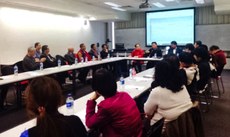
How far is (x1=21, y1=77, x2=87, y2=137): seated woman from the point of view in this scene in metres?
1.13

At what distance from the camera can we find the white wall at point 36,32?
6.70 metres

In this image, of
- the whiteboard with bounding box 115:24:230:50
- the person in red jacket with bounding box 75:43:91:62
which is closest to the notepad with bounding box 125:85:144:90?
the person in red jacket with bounding box 75:43:91:62

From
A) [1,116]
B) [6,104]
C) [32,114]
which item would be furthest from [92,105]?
[6,104]

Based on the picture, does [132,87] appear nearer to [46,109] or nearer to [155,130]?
[155,130]

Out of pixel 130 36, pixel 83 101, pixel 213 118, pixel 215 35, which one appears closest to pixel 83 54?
pixel 130 36

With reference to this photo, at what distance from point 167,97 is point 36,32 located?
22.3 feet

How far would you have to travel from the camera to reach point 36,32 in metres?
7.73

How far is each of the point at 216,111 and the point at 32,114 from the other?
396 cm

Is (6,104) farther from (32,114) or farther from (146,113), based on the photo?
(32,114)

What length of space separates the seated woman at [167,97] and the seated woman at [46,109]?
3.18 feet

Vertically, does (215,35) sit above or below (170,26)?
below

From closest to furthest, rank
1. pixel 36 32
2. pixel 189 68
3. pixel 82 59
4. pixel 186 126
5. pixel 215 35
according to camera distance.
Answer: pixel 186 126 → pixel 189 68 → pixel 82 59 → pixel 36 32 → pixel 215 35

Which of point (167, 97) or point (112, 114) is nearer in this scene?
point (112, 114)

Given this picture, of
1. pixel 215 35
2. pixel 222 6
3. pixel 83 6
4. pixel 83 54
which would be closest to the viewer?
pixel 83 54
